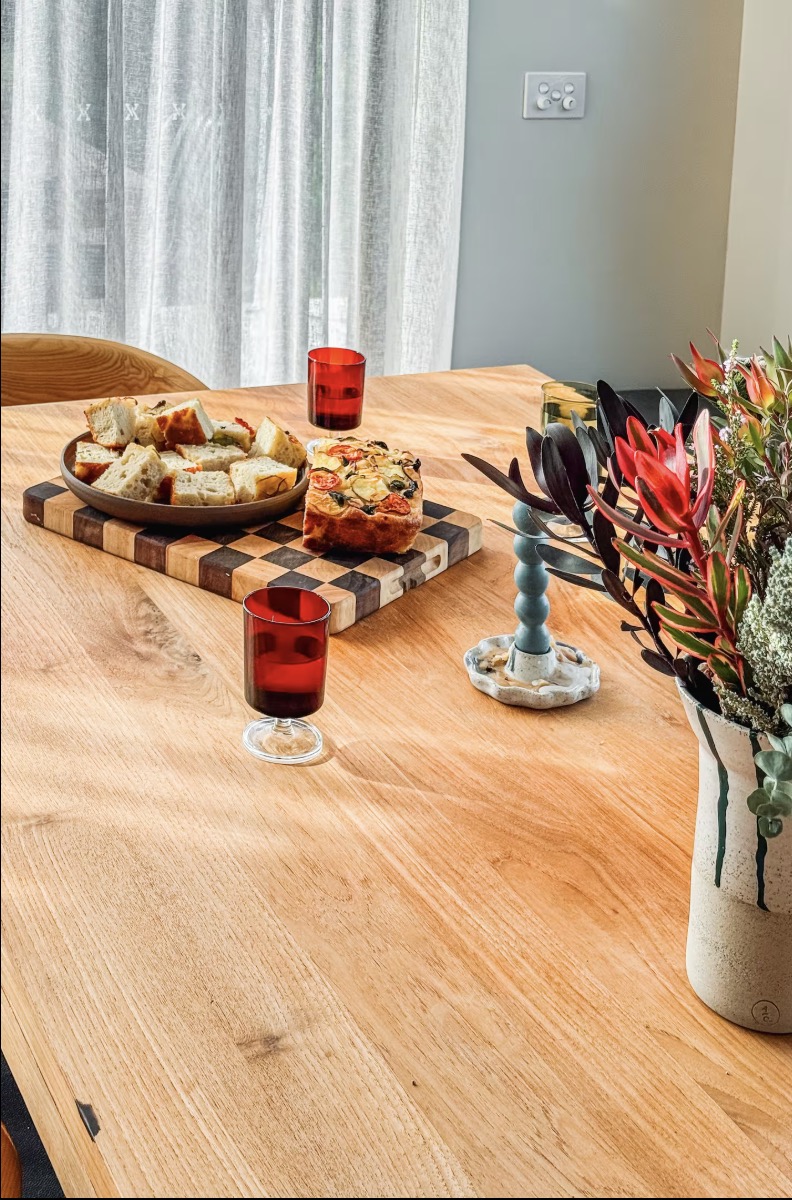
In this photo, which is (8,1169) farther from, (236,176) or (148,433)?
(236,176)

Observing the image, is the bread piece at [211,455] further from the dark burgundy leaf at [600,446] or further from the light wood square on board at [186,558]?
the dark burgundy leaf at [600,446]

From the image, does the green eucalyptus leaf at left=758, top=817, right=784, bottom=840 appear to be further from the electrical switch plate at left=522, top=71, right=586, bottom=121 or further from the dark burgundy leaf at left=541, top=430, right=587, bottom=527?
the electrical switch plate at left=522, top=71, right=586, bottom=121

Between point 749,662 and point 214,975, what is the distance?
14.7 inches

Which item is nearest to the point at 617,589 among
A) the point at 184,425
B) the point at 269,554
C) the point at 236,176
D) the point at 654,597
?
the point at 654,597

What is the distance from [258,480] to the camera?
134 cm

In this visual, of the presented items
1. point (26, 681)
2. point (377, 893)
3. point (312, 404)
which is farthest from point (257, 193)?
point (377, 893)

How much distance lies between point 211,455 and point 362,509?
270 millimetres

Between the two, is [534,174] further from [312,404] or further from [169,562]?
[169,562]

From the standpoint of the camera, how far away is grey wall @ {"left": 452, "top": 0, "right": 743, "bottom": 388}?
3412 millimetres

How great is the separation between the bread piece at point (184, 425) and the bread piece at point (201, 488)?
0.10 meters

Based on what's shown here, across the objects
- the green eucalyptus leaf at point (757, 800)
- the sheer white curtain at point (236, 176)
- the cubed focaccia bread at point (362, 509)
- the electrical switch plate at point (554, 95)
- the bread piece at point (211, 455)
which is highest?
the electrical switch plate at point (554, 95)

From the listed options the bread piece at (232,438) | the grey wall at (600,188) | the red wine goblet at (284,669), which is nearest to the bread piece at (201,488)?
the bread piece at (232,438)

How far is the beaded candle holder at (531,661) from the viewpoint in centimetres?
105

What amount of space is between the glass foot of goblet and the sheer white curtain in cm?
215
